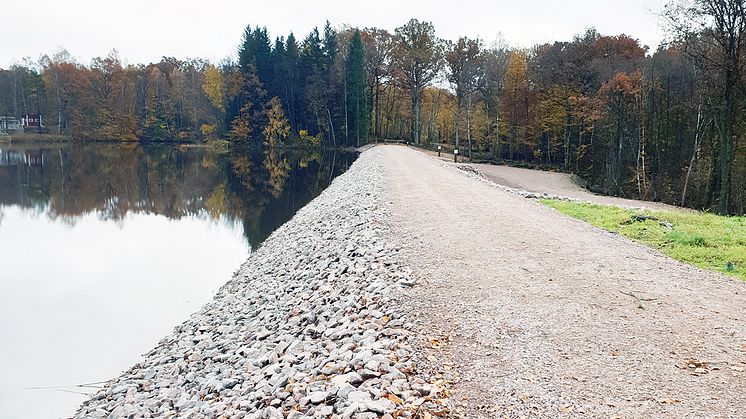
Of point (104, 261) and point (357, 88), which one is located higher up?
point (357, 88)

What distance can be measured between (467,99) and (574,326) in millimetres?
46268

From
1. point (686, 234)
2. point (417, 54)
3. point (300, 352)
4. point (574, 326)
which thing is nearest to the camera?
point (574, 326)

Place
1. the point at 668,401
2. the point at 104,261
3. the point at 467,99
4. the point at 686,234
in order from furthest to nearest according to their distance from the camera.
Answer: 1. the point at 467,99
2. the point at 104,261
3. the point at 686,234
4. the point at 668,401

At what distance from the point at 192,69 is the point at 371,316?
3784 inches

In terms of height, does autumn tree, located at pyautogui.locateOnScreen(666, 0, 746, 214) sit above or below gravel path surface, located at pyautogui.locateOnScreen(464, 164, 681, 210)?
above

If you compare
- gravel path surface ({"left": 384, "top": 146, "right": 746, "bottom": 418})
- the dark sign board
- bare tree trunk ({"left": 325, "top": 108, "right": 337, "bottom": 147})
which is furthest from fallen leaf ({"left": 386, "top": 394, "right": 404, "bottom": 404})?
the dark sign board

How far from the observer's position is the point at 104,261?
15.9 m

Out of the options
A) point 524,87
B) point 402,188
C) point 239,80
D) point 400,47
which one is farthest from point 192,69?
point 402,188

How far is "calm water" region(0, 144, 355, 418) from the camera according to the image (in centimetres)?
945

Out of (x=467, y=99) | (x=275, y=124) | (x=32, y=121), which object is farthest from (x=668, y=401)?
(x=32, y=121)

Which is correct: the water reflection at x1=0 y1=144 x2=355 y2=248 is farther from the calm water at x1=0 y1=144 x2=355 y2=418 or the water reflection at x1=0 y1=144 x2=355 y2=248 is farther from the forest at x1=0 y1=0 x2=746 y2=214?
the forest at x1=0 y1=0 x2=746 y2=214

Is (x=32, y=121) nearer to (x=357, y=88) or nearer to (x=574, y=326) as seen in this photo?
(x=357, y=88)

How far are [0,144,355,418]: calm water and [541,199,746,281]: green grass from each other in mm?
10229

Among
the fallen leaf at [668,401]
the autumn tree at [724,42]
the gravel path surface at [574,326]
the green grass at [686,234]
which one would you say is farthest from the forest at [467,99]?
the fallen leaf at [668,401]
